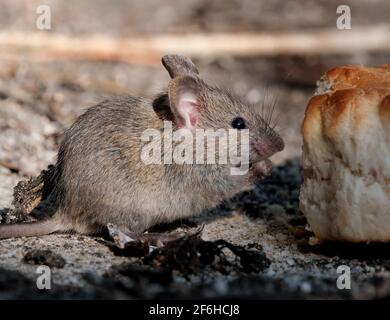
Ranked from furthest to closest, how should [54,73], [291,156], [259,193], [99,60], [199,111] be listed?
[99,60], [54,73], [291,156], [259,193], [199,111]

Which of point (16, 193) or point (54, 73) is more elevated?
point (54, 73)

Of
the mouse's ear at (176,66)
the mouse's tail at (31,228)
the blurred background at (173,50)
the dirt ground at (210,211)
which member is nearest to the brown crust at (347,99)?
the dirt ground at (210,211)

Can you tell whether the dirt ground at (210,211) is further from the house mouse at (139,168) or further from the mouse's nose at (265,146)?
the mouse's nose at (265,146)

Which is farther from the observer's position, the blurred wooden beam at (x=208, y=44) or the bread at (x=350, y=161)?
the blurred wooden beam at (x=208, y=44)

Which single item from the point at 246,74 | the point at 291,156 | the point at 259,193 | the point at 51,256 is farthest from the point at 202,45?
the point at 51,256

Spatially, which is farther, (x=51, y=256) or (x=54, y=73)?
(x=54, y=73)
